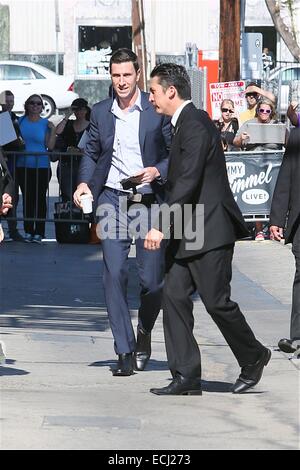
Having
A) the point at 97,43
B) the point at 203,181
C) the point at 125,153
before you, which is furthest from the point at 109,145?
the point at 97,43

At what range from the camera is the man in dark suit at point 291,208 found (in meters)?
9.84

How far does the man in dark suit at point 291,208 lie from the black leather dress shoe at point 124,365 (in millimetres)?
1350

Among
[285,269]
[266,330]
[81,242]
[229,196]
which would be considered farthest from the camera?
[81,242]

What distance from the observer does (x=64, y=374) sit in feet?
30.2

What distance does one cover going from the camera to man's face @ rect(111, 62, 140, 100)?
29.3 feet

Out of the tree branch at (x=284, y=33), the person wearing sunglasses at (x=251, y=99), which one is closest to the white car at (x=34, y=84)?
the tree branch at (x=284, y=33)

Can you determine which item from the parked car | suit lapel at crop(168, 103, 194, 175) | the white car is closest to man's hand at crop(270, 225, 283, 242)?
suit lapel at crop(168, 103, 194, 175)

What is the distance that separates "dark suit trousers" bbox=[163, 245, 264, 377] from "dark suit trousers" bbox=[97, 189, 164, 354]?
2.33ft

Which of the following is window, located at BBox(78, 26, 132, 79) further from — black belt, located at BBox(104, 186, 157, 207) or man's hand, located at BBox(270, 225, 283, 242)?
black belt, located at BBox(104, 186, 157, 207)

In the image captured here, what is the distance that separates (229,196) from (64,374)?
1842mm

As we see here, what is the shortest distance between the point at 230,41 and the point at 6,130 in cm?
628

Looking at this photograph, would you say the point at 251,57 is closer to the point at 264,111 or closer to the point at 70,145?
the point at 264,111
